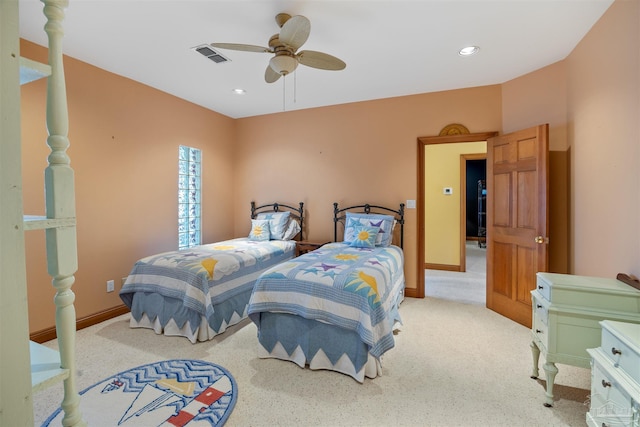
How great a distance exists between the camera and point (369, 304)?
7.21ft

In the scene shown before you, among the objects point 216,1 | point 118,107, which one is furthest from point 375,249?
point 118,107

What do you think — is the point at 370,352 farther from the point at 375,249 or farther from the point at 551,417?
the point at 375,249

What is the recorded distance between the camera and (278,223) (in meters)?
4.56

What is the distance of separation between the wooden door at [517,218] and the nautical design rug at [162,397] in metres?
2.98

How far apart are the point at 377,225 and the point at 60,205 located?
3393 mm

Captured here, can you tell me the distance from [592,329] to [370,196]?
2876mm

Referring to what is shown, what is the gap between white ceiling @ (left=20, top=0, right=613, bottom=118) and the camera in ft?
7.45

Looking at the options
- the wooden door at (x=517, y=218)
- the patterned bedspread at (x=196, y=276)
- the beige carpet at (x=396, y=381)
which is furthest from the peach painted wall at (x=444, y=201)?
the patterned bedspread at (x=196, y=276)

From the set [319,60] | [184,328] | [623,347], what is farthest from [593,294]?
[184,328]

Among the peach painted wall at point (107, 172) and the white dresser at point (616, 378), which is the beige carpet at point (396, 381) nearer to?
the white dresser at point (616, 378)

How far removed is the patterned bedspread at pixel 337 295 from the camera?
2.19 metres

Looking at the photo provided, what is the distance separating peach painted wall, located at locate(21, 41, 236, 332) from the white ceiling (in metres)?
0.29

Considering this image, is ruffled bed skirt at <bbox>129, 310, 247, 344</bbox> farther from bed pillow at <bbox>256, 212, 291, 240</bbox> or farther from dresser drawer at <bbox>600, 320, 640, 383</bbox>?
dresser drawer at <bbox>600, 320, 640, 383</bbox>

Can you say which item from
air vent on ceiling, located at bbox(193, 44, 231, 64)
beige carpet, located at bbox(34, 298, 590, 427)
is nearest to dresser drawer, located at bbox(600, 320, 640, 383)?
beige carpet, located at bbox(34, 298, 590, 427)
